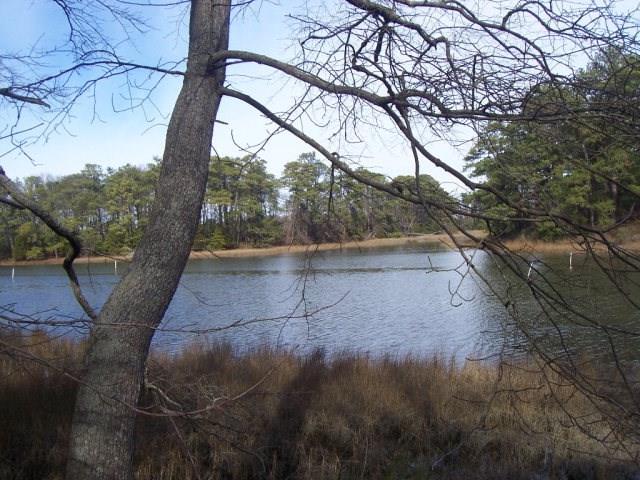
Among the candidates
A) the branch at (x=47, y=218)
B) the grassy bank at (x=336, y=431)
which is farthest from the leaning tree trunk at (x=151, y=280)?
the grassy bank at (x=336, y=431)

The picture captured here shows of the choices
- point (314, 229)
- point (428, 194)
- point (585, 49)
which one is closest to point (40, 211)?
point (314, 229)

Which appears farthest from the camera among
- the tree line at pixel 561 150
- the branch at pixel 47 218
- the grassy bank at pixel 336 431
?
the grassy bank at pixel 336 431

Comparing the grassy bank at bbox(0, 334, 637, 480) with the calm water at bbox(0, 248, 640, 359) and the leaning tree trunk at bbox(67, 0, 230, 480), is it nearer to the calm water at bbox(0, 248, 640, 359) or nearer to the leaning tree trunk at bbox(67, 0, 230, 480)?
the calm water at bbox(0, 248, 640, 359)

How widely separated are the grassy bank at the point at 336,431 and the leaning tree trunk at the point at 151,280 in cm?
199

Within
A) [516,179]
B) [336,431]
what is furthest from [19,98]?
[336,431]

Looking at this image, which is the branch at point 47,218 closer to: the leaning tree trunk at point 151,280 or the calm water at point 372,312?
the leaning tree trunk at point 151,280

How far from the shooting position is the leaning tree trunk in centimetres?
277

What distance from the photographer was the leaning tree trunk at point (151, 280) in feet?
9.08

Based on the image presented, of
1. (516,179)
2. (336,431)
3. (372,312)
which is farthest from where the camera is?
(372,312)

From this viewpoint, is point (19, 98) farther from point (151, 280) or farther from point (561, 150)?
point (561, 150)

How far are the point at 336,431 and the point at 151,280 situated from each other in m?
4.59

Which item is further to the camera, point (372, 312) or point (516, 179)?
point (372, 312)

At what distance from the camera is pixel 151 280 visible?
282 cm

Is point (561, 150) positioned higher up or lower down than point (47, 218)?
higher up
